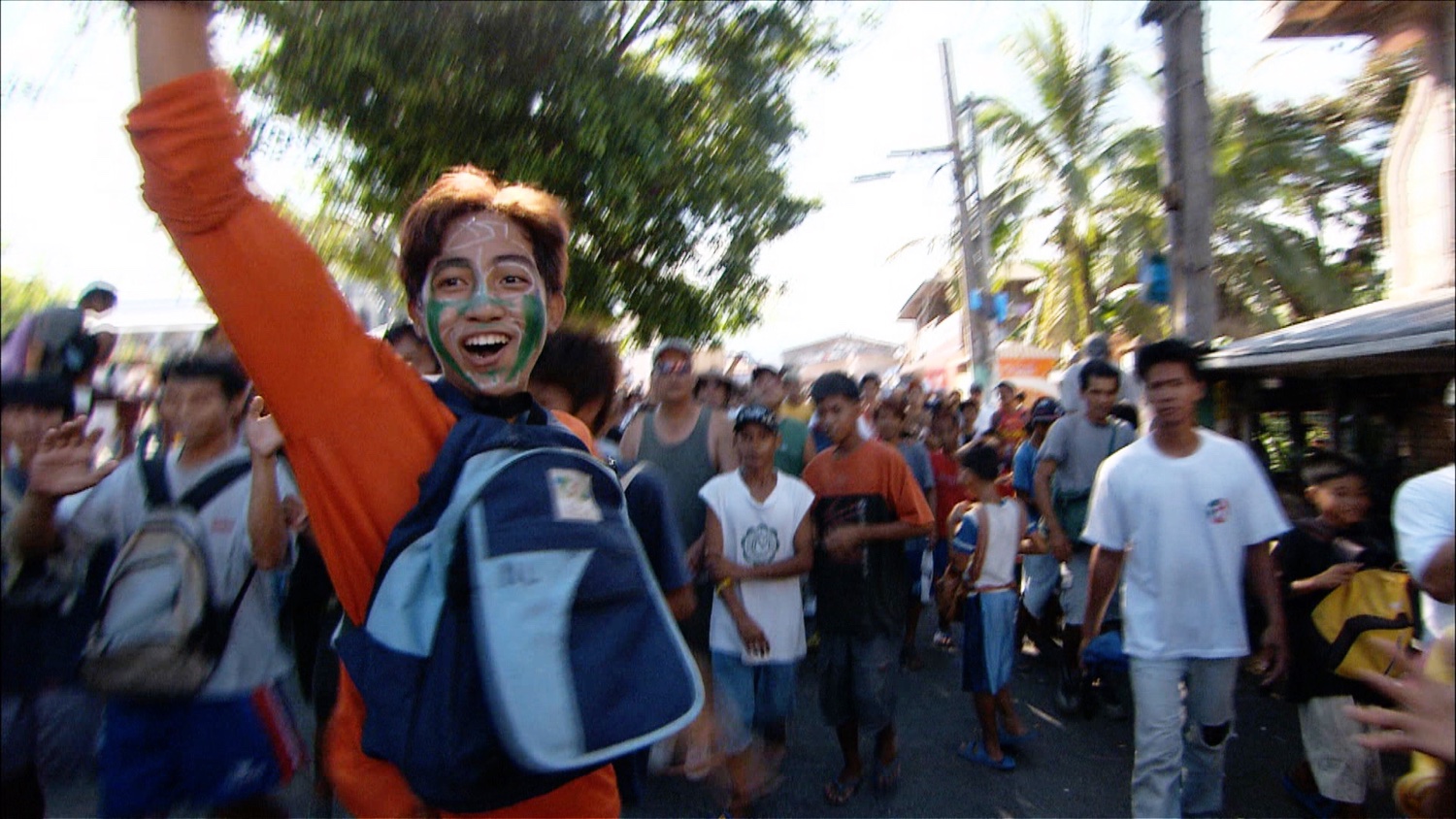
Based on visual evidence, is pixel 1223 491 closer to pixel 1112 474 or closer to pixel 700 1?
pixel 1112 474

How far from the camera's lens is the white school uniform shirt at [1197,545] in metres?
3.75

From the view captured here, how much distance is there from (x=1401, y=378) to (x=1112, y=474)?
11.7 feet

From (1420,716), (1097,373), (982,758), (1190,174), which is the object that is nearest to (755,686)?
(982,758)

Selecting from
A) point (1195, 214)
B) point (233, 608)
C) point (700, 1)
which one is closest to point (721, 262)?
point (700, 1)

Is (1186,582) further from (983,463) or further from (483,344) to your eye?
(483,344)

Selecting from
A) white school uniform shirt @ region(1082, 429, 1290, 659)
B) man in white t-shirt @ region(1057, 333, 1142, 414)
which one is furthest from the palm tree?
white school uniform shirt @ region(1082, 429, 1290, 659)

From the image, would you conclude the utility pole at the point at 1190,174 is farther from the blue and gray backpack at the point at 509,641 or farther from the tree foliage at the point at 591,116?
the blue and gray backpack at the point at 509,641

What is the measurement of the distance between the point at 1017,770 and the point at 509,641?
4.39 metres

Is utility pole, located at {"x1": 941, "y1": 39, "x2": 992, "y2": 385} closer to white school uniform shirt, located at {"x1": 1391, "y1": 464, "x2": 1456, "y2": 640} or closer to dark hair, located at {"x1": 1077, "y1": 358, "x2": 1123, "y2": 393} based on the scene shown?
dark hair, located at {"x1": 1077, "y1": 358, "x2": 1123, "y2": 393}

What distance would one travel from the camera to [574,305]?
7715 millimetres

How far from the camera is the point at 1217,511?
12.4 feet

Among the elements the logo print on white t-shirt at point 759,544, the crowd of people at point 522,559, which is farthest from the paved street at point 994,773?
the logo print on white t-shirt at point 759,544

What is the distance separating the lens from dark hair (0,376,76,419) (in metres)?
3.04

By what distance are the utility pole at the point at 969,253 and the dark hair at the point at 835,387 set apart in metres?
11.5
